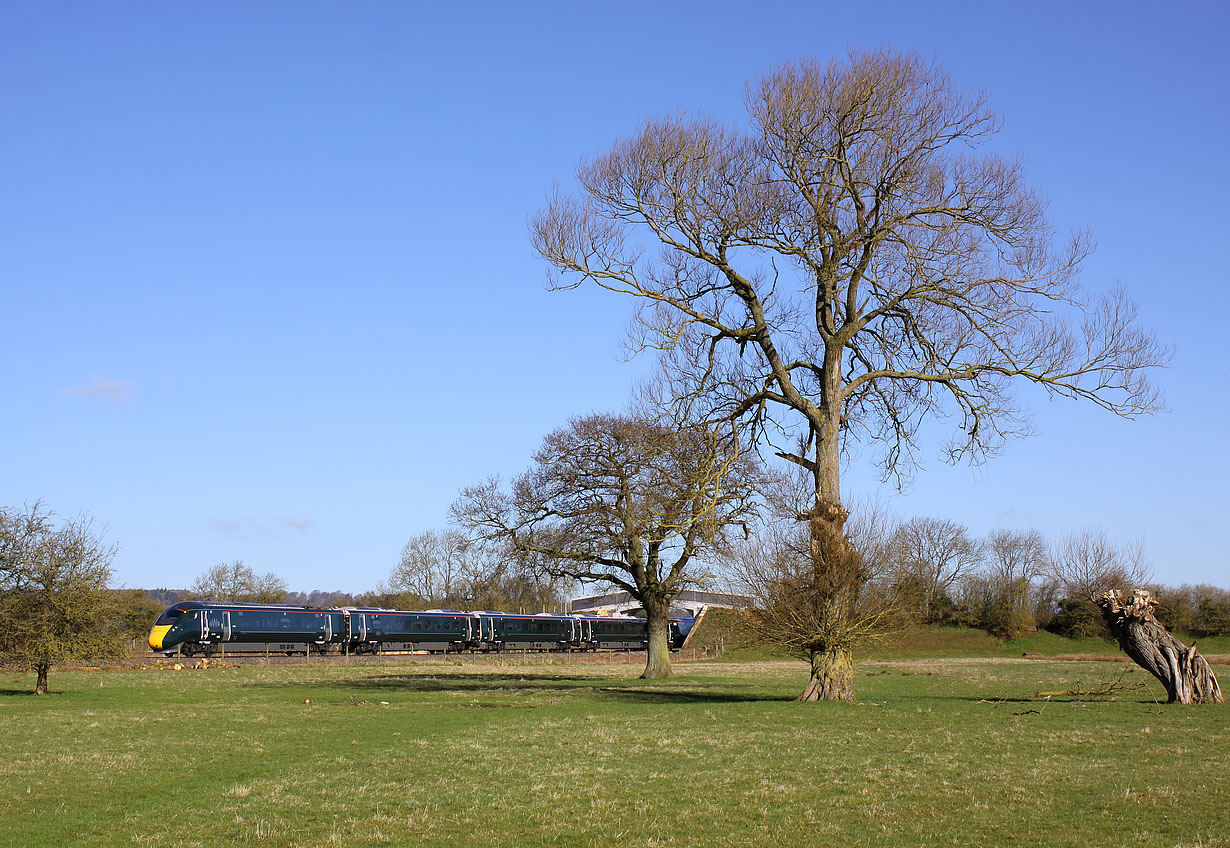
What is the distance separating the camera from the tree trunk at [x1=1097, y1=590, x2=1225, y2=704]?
19906 millimetres

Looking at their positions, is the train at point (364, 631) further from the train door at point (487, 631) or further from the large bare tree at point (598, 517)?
the large bare tree at point (598, 517)

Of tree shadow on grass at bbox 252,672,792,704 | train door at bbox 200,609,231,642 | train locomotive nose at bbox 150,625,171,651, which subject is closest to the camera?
tree shadow on grass at bbox 252,672,792,704

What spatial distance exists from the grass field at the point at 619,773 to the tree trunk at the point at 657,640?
43.9 ft

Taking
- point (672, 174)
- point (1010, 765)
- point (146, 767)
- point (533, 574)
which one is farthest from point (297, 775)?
point (533, 574)

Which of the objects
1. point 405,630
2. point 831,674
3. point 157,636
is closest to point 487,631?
Result: point 405,630

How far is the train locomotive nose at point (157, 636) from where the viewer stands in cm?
4799

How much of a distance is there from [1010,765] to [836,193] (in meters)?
12.1

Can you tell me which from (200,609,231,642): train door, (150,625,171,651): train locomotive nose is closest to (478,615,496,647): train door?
(200,609,231,642): train door

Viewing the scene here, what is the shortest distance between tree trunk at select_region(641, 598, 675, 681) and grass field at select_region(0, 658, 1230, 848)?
13379 mm

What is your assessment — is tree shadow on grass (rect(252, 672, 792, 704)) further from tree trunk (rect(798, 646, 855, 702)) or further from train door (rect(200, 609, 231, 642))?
train door (rect(200, 609, 231, 642))

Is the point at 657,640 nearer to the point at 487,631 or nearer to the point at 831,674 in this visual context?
the point at 831,674

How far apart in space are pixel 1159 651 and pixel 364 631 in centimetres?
4340

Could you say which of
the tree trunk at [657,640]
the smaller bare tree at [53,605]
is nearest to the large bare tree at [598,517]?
the tree trunk at [657,640]

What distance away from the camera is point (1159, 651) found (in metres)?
20.1
